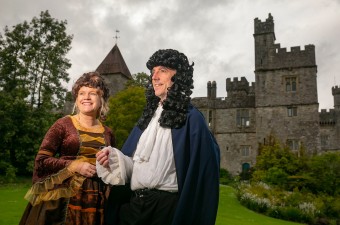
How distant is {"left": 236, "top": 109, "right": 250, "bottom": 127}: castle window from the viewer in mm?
33625

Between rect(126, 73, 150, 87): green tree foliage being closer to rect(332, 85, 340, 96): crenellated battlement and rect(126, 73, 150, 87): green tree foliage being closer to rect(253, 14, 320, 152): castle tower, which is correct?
rect(253, 14, 320, 152): castle tower

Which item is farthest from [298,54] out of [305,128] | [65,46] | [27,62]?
[27,62]

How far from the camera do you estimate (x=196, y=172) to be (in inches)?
107

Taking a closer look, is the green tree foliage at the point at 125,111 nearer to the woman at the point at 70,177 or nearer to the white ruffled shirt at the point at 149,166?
the woman at the point at 70,177

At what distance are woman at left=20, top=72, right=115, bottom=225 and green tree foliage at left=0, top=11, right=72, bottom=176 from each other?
60.1 ft

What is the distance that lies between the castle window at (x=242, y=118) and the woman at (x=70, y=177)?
31110 millimetres

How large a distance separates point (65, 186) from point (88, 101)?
85cm

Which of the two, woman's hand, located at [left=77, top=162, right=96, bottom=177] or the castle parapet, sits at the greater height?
the castle parapet

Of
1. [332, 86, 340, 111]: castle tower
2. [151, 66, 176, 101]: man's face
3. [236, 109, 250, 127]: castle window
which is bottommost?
[151, 66, 176, 101]: man's face

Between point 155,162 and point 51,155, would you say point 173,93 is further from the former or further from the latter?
point 51,155

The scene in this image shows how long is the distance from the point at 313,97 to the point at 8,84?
24.6m

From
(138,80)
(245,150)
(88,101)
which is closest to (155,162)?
(88,101)

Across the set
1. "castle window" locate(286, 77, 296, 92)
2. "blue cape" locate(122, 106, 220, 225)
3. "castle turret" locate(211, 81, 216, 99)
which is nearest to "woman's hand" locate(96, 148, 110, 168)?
"blue cape" locate(122, 106, 220, 225)

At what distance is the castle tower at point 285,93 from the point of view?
30781mm
